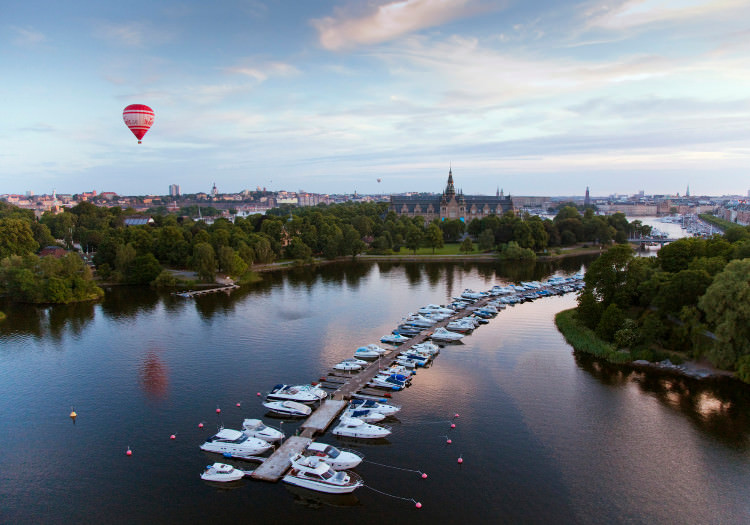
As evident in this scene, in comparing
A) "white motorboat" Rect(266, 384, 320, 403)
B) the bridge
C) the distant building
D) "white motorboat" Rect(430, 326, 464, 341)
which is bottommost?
"white motorboat" Rect(266, 384, 320, 403)

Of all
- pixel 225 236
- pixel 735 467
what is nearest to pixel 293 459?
pixel 735 467

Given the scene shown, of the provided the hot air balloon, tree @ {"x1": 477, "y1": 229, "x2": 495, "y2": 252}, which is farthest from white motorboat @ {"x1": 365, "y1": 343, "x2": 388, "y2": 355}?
tree @ {"x1": 477, "y1": 229, "x2": 495, "y2": 252}

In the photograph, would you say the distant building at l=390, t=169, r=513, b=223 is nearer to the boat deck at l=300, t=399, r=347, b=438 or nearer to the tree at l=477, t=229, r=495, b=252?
the tree at l=477, t=229, r=495, b=252

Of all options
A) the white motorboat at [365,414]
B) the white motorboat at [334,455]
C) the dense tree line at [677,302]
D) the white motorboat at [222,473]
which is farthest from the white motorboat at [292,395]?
the dense tree line at [677,302]

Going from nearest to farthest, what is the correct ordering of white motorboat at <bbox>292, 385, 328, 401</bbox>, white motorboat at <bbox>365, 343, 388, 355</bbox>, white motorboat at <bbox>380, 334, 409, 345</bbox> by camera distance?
white motorboat at <bbox>292, 385, 328, 401</bbox> → white motorboat at <bbox>365, 343, 388, 355</bbox> → white motorboat at <bbox>380, 334, 409, 345</bbox>

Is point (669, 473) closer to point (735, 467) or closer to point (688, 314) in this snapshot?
point (735, 467)

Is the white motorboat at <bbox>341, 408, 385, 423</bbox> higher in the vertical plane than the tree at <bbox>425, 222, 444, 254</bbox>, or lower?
lower
